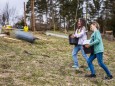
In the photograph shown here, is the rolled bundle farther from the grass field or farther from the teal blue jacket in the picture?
the teal blue jacket

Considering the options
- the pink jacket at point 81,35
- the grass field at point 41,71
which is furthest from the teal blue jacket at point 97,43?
the pink jacket at point 81,35

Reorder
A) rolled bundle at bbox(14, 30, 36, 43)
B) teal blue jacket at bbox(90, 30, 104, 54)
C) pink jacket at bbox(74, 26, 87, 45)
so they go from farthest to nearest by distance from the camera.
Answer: rolled bundle at bbox(14, 30, 36, 43) < pink jacket at bbox(74, 26, 87, 45) < teal blue jacket at bbox(90, 30, 104, 54)

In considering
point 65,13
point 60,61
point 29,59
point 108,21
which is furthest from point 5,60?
point 65,13

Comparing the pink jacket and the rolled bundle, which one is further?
the rolled bundle

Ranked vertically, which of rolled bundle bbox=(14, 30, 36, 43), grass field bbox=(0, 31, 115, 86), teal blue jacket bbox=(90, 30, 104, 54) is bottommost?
grass field bbox=(0, 31, 115, 86)

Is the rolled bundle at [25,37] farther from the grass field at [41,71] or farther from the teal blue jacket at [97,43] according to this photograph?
the teal blue jacket at [97,43]

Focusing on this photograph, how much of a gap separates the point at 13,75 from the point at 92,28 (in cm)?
252

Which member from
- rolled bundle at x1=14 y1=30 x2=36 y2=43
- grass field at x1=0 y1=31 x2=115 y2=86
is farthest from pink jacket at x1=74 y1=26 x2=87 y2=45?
rolled bundle at x1=14 y1=30 x2=36 y2=43

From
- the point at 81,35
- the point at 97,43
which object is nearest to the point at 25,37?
the point at 81,35

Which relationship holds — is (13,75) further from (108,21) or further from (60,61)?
(108,21)

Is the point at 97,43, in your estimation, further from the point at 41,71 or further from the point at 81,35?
the point at 41,71

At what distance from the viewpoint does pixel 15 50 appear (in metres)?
13.8

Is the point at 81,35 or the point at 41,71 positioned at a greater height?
the point at 81,35

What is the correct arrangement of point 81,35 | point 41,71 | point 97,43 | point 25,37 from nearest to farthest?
point 97,43, point 41,71, point 81,35, point 25,37
